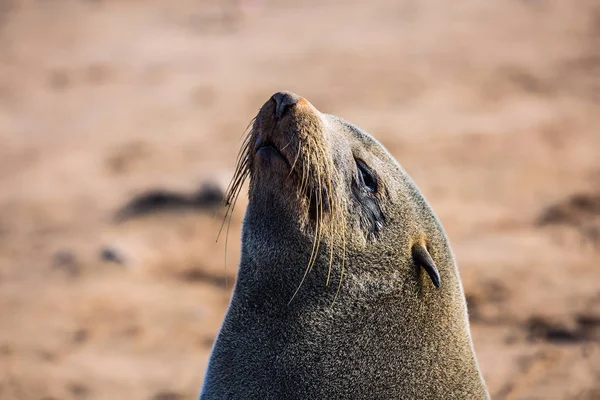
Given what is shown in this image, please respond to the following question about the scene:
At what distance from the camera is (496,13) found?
14852 millimetres

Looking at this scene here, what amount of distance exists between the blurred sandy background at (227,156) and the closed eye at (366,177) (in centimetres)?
225

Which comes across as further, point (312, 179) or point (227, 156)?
point (227, 156)

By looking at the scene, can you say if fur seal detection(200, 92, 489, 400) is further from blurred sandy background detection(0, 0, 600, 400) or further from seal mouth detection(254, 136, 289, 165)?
blurred sandy background detection(0, 0, 600, 400)

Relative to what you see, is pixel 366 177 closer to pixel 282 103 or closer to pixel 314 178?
pixel 314 178

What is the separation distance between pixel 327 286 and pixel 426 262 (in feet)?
1.31

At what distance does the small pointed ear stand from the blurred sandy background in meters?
2.02

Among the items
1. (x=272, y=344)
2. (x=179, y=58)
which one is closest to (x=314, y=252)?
(x=272, y=344)

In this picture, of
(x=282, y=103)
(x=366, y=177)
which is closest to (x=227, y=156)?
(x=366, y=177)

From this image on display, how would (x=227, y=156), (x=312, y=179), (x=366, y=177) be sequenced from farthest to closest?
(x=227, y=156) → (x=366, y=177) → (x=312, y=179)

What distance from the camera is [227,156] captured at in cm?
939

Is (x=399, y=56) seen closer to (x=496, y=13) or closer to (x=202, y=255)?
(x=496, y=13)

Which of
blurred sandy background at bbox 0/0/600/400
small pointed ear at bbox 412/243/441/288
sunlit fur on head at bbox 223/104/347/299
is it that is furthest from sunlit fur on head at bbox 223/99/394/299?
blurred sandy background at bbox 0/0/600/400

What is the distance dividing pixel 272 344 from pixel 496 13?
1339cm

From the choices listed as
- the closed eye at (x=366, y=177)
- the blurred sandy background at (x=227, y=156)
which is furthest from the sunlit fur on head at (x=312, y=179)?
the blurred sandy background at (x=227, y=156)
